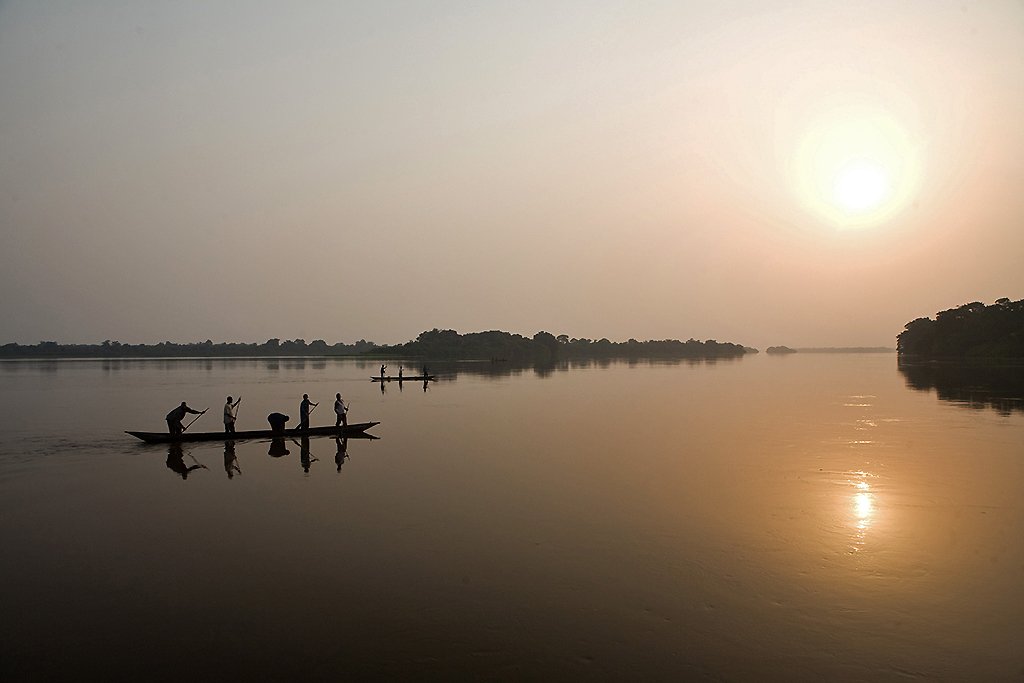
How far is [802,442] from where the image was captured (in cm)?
2812

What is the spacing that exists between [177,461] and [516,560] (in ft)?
52.8

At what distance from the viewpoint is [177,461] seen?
959 inches

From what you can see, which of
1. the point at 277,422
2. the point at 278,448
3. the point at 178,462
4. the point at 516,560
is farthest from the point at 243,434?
the point at 516,560

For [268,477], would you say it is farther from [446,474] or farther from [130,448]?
[130,448]

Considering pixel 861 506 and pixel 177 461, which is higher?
pixel 177 461

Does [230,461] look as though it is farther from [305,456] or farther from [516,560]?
[516,560]

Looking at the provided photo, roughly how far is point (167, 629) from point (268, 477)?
452 inches

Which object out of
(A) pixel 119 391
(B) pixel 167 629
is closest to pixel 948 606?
(B) pixel 167 629

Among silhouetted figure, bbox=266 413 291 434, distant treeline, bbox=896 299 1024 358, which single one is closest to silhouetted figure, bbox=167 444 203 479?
silhouetted figure, bbox=266 413 291 434

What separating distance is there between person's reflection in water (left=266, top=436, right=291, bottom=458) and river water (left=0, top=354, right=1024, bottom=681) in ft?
2.33

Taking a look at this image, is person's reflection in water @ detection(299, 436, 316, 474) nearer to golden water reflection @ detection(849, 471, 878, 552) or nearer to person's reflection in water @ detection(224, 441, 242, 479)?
person's reflection in water @ detection(224, 441, 242, 479)

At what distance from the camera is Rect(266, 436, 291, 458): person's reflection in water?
25602 mm

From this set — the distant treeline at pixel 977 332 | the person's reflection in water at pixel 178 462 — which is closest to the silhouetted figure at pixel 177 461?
the person's reflection in water at pixel 178 462

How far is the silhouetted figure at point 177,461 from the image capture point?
2266cm
